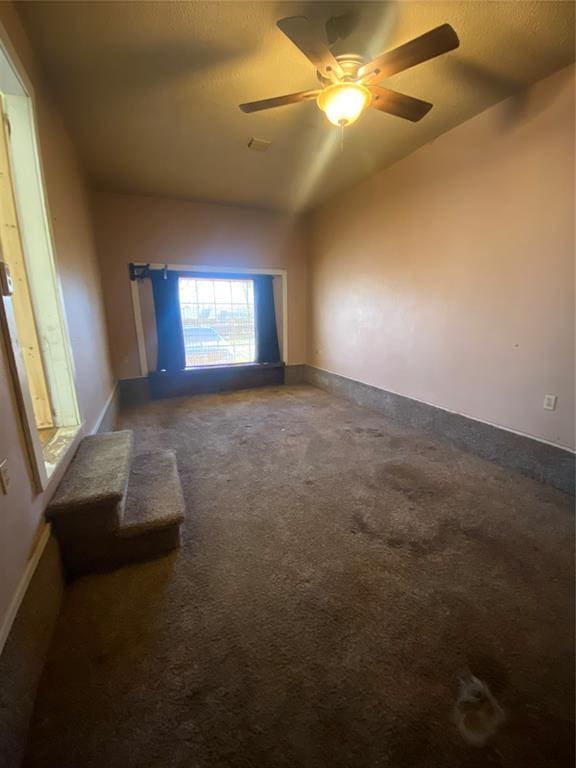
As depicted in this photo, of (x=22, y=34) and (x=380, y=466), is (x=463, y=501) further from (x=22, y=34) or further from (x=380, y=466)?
(x=22, y=34)

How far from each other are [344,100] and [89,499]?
96.5 inches

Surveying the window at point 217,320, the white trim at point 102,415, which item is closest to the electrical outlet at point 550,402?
the white trim at point 102,415

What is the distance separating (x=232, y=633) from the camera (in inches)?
48.6

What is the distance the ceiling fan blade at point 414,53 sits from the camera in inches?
55.0

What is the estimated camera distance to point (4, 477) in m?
1.07

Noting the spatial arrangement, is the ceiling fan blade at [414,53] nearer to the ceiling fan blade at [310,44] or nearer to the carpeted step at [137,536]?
the ceiling fan blade at [310,44]

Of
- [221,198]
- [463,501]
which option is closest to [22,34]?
[221,198]

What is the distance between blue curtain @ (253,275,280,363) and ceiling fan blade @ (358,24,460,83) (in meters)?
3.33

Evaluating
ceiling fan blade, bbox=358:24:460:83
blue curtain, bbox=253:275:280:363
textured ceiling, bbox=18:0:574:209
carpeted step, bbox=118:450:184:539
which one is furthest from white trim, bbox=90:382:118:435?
ceiling fan blade, bbox=358:24:460:83

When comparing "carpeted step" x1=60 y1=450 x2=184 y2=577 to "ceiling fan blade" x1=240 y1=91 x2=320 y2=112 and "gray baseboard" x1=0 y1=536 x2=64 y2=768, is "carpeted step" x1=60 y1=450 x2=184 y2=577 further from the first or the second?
"ceiling fan blade" x1=240 y1=91 x2=320 y2=112

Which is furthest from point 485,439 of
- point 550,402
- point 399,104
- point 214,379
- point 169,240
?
point 169,240

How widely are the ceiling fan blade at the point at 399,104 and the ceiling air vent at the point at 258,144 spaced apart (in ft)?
4.07

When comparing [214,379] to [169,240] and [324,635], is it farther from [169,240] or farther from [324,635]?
[324,635]

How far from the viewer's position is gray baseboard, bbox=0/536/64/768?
86 cm
